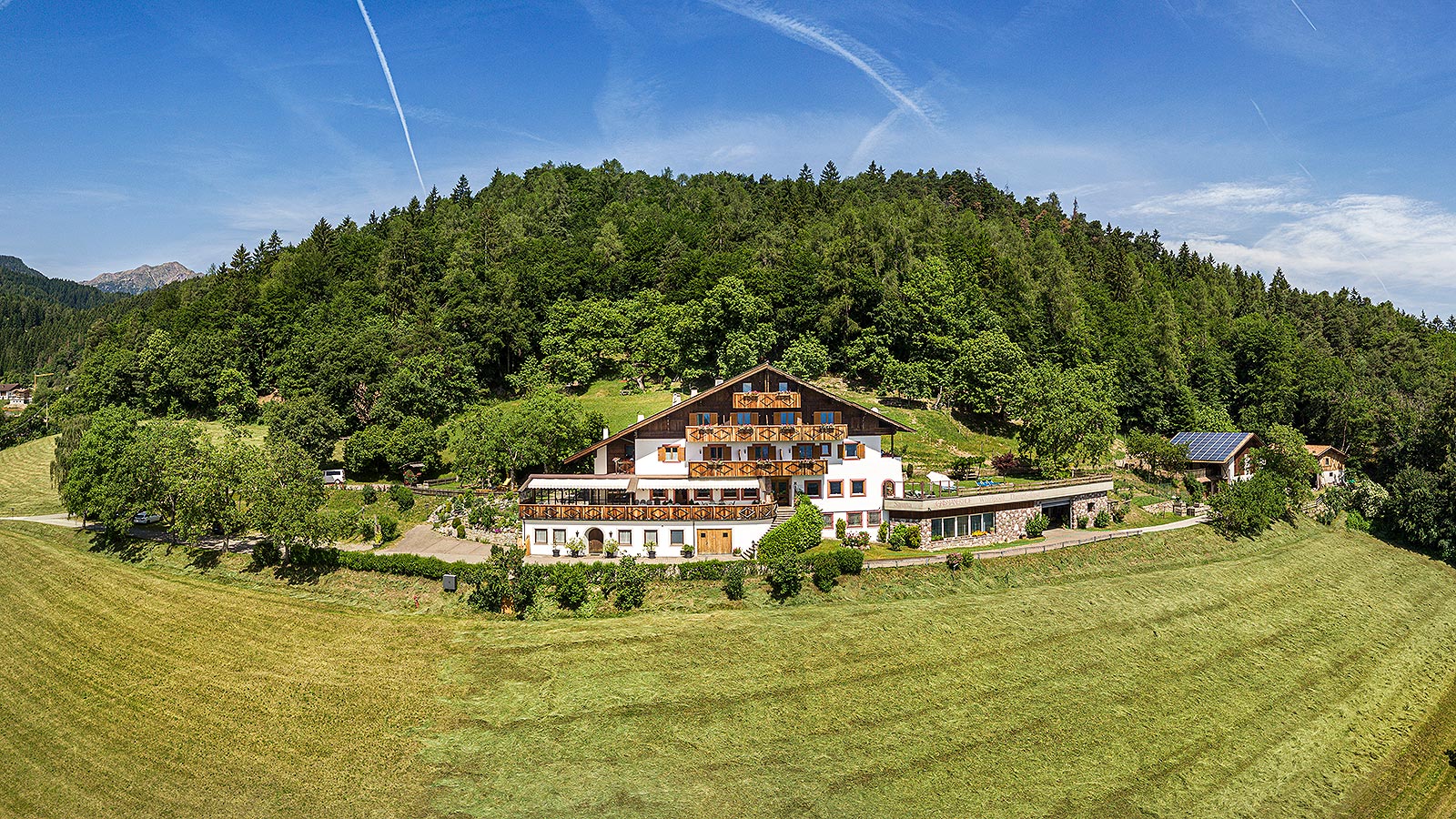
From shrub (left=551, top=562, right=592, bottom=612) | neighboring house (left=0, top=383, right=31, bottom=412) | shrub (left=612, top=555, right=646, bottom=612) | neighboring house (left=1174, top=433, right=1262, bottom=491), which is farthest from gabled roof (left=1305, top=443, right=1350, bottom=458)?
neighboring house (left=0, top=383, right=31, bottom=412)

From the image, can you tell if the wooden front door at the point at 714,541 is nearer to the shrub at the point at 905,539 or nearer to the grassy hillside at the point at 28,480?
the shrub at the point at 905,539

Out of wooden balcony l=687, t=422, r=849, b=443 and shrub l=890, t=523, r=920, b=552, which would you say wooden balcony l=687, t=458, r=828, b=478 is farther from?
shrub l=890, t=523, r=920, b=552

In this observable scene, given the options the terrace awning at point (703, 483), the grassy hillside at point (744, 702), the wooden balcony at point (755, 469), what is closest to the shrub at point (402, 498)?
the grassy hillside at point (744, 702)

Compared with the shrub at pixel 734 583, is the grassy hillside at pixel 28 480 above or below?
above

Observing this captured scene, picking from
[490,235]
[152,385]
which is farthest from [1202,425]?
[152,385]

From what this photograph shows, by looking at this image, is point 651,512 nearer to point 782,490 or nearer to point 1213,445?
point 782,490
